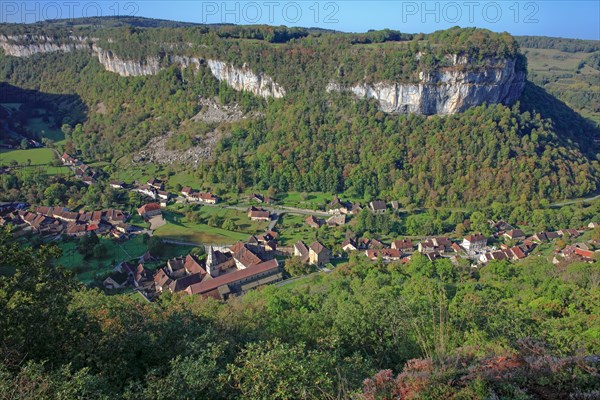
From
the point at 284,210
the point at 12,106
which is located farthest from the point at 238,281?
the point at 12,106

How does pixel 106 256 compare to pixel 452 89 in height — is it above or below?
below

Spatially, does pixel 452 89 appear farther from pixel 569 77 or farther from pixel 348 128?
pixel 569 77

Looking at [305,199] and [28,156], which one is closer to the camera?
[305,199]

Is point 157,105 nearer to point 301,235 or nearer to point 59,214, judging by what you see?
point 59,214

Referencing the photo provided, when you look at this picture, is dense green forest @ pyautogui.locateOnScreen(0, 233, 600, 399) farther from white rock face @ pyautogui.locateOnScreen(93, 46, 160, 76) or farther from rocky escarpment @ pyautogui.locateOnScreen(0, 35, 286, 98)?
white rock face @ pyautogui.locateOnScreen(93, 46, 160, 76)

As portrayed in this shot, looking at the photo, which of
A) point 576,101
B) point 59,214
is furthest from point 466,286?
point 576,101

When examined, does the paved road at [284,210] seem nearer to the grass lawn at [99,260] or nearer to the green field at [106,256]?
the green field at [106,256]

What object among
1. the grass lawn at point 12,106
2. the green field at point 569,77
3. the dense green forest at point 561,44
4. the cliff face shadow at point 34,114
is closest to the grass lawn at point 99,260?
the cliff face shadow at point 34,114
